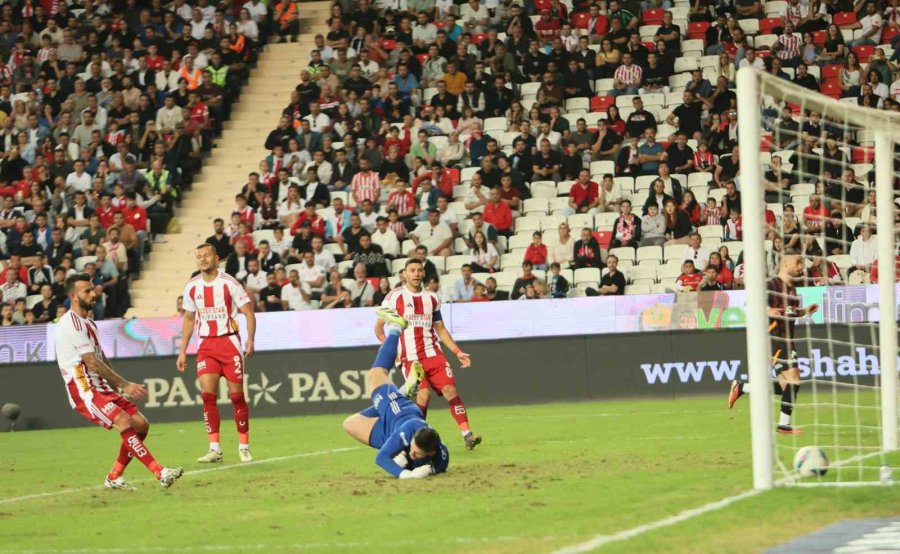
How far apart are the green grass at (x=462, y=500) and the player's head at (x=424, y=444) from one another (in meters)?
0.24

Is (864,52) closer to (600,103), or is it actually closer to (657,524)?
(600,103)

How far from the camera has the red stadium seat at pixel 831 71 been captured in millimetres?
24297

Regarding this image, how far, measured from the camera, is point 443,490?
1030 cm

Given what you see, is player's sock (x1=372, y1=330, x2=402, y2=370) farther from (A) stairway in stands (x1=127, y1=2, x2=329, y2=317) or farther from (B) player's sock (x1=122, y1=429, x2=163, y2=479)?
(A) stairway in stands (x1=127, y1=2, x2=329, y2=317)

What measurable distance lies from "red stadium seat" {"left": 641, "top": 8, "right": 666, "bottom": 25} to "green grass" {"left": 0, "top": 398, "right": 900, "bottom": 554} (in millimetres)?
12510

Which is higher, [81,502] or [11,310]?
[11,310]

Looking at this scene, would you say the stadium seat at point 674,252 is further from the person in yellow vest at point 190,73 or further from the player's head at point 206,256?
the person in yellow vest at point 190,73

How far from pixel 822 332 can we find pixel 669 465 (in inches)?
351

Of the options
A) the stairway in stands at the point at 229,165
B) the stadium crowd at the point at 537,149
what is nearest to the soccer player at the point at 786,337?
the stadium crowd at the point at 537,149

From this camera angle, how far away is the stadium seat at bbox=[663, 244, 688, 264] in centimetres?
2239

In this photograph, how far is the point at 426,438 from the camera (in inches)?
424

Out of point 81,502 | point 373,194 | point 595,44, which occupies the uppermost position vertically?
point 595,44

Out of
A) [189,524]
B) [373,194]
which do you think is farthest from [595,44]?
[189,524]

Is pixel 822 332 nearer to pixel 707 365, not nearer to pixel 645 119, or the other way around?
pixel 707 365
